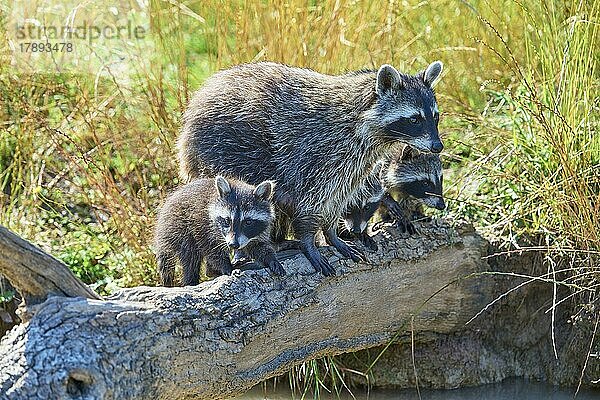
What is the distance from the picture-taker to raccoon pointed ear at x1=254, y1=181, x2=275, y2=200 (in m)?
5.34

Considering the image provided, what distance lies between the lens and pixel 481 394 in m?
6.14

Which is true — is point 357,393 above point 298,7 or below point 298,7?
below

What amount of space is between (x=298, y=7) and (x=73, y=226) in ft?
7.10

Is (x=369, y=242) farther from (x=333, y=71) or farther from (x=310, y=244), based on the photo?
(x=333, y=71)

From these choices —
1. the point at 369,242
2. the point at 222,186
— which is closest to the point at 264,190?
the point at 222,186

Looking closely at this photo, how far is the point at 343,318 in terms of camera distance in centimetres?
537

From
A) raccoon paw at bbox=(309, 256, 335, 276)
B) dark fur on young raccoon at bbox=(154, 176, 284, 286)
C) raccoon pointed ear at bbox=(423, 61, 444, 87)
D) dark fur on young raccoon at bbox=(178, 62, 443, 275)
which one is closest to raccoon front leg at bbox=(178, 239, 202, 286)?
dark fur on young raccoon at bbox=(154, 176, 284, 286)

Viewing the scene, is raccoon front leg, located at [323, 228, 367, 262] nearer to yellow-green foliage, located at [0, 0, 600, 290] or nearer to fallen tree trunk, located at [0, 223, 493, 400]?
fallen tree trunk, located at [0, 223, 493, 400]

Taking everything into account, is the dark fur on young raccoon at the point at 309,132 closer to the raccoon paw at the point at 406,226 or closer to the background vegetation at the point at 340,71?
the raccoon paw at the point at 406,226

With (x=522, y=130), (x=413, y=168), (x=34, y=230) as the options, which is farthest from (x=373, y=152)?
(x=34, y=230)

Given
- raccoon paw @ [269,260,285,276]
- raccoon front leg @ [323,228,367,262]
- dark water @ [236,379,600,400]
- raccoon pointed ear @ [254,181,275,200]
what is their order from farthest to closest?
dark water @ [236,379,600,400]
raccoon front leg @ [323,228,367,262]
raccoon pointed ear @ [254,181,275,200]
raccoon paw @ [269,260,285,276]

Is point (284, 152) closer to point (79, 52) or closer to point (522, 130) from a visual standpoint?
point (522, 130)

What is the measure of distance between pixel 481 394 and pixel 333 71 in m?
2.37

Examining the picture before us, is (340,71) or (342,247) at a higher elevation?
(340,71)
